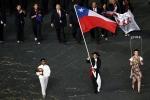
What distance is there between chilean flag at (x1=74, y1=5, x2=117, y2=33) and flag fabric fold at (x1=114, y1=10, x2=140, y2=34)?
4.74m

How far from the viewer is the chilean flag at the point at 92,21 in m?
22.3

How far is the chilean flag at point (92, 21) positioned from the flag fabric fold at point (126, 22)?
15.5ft

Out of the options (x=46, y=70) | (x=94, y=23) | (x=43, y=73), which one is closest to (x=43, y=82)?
(x=43, y=73)

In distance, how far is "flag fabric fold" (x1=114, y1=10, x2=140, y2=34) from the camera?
27250 mm

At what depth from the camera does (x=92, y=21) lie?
22.5 metres

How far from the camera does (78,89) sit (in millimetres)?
22453

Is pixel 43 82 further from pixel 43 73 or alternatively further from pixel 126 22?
pixel 126 22

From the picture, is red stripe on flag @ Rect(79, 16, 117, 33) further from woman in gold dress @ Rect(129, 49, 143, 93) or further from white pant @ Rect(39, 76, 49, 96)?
white pant @ Rect(39, 76, 49, 96)

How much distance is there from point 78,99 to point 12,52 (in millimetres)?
5093

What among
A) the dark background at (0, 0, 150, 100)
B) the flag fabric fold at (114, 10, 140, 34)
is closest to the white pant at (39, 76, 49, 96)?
the dark background at (0, 0, 150, 100)

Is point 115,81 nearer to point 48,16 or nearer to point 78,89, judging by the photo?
point 78,89

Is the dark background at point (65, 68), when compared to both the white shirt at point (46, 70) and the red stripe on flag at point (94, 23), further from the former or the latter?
the red stripe on flag at point (94, 23)

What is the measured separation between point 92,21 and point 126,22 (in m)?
5.06

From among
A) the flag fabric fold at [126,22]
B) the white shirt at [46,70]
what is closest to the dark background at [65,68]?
the flag fabric fold at [126,22]
